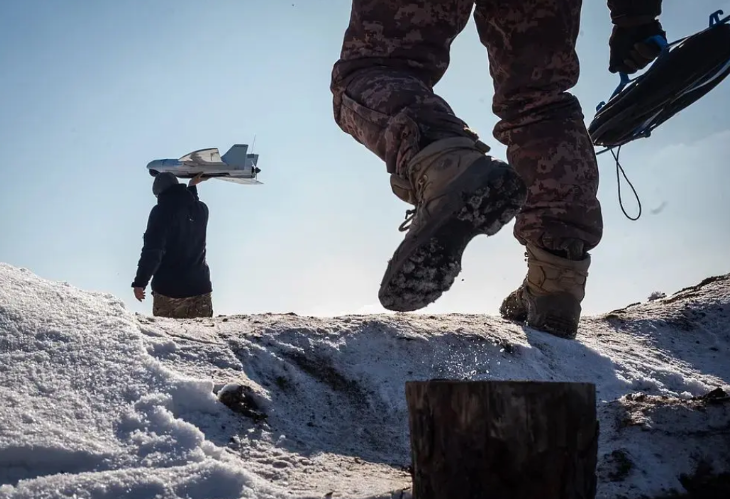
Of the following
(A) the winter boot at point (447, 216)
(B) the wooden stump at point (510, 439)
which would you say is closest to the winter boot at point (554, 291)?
(A) the winter boot at point (447, 216)

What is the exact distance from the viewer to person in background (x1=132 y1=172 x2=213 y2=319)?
17.1 ft

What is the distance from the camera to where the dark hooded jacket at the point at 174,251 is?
521cm

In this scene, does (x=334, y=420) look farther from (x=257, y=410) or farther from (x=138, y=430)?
(x=138, y=430)

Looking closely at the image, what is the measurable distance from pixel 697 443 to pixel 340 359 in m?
1.18

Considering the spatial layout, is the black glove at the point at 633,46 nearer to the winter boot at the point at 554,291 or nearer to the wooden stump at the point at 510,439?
the winter boot at the point at 554,291

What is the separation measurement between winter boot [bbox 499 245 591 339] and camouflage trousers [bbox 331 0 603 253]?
3.3 inches

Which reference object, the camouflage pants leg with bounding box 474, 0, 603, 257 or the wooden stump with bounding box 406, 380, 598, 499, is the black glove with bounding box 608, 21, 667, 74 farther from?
the wooden stump with bounding box 406, 380, 598, 499

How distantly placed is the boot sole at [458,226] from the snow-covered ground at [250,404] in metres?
0.49

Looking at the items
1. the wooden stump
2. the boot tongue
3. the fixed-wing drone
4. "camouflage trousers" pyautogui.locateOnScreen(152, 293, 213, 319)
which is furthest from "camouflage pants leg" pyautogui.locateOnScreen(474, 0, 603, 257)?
the fixed-wing drone

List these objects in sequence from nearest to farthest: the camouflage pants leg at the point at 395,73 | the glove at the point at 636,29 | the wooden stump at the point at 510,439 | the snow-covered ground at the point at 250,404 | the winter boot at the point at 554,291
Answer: the wooden stump at the point at 510,439 < the snow-covered ground at the point at 250,404 < the camouflage pants leg at the point at 395,73 < the winter boot at the point at 554,291 < the glove at the point at 636,29

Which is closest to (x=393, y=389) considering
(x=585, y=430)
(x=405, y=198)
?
(x=405, y=198)

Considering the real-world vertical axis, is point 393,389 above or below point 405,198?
below

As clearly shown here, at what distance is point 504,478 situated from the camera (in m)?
1.16

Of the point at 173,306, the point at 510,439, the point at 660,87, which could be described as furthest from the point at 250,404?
the point at 173,306
